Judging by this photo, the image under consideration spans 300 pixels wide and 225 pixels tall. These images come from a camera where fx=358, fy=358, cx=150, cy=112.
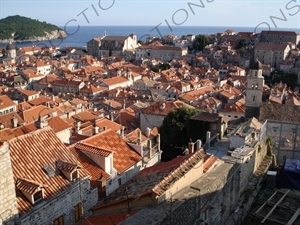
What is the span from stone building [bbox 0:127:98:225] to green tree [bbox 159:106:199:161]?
35.0 ft

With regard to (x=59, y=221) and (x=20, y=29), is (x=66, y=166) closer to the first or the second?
(x=59, y=221)

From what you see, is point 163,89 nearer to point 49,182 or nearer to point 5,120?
point 5,120

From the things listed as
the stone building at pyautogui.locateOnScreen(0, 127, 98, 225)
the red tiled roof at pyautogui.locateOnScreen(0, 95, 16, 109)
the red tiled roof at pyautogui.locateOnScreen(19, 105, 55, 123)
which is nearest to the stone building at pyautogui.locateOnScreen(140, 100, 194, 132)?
the red tiled roof at pyautogui.locateOnScreen(19, 105, 55, 123)

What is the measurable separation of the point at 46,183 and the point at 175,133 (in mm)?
12662

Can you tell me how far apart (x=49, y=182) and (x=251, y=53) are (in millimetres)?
71699

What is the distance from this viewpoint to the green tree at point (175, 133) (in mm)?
19156

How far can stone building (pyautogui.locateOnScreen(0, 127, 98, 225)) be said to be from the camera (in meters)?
→ 6.80

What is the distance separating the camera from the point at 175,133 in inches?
771

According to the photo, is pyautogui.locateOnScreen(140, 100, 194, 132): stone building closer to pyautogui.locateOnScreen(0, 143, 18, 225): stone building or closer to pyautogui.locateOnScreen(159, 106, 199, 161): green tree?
pyautogui.locateOnScreen(159, 106, 199, 161): green tree

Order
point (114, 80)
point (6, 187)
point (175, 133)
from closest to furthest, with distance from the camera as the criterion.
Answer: point (6, 187) < point (175, 133) < point (114, 80)

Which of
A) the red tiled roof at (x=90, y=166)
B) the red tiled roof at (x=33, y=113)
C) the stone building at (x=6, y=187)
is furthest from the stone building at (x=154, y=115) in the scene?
the stone building at (x=6, y=187)

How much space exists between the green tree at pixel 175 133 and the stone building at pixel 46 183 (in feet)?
35.0

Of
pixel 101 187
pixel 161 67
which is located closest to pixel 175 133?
pixel 101 187

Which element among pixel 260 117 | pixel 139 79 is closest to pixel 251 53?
pixel 139 79
